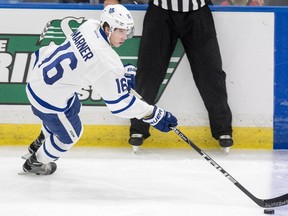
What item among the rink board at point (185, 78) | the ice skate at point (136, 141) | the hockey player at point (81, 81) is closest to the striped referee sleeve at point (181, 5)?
the rink board at point (185, 78)

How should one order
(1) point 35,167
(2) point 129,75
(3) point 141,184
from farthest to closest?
(1) point 35,167 < (3) point 141,184 < (2) point 129,75

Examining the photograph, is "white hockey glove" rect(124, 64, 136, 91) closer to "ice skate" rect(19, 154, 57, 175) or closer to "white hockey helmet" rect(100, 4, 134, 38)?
"white hockey helmet" rect(100, 4, 134, 38)

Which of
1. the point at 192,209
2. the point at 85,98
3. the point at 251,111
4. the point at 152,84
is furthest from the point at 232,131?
the point at 192,209

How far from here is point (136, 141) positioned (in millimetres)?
4824

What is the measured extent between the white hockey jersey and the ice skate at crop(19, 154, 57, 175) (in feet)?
1.17

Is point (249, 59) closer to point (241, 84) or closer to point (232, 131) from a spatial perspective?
point (241, 84)

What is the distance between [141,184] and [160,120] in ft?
1.44

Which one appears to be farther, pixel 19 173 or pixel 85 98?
pixel 85 98

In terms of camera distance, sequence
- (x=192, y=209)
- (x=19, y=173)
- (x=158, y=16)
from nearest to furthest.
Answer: (x=192, y=209) < (x=19, y=173) < (x=158, y=16)

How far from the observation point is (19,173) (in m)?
4.28

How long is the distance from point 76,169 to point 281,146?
1.39m

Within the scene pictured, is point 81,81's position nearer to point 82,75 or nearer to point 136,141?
point 82,75

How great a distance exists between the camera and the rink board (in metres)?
4.96

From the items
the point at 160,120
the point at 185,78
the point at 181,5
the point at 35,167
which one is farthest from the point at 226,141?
the point at 35,167
